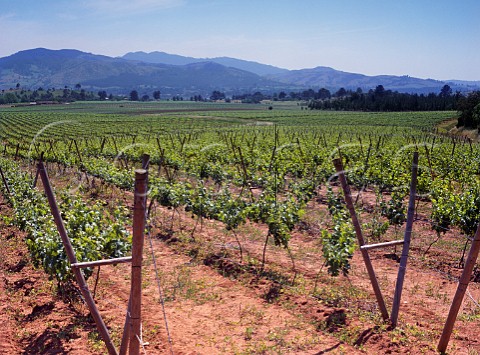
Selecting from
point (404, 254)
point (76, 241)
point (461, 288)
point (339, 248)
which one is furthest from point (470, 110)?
point (76, 241)

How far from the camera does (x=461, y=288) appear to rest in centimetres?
489

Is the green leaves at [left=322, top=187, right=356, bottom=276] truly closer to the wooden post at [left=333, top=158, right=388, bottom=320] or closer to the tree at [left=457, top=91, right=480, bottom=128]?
the wooden post at [left=333, top=158, right=388, bottom=320]

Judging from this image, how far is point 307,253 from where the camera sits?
9.00 m

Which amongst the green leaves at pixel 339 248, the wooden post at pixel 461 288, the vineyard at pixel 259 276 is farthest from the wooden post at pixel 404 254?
the green leaves at pixel 339 248

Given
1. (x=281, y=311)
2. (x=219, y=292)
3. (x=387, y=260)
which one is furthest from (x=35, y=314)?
(x=387, y=260)

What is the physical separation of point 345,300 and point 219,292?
2.10 m

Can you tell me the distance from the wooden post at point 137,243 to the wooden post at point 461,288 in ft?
12.0

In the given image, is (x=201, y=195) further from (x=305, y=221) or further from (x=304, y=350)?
(x=304, y=350)

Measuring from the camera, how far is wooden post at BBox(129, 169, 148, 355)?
3.49 meters

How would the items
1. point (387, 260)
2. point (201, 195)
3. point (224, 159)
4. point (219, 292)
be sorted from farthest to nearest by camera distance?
point (224, 159), point (201, 195), point (387, 260), point (219, 292)

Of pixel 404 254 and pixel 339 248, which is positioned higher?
pixel 404 254

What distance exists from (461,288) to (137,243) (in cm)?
378

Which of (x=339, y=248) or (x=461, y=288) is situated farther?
(x=339, y=248)

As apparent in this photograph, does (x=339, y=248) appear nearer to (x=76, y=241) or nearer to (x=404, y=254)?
(x=404, y=254)
